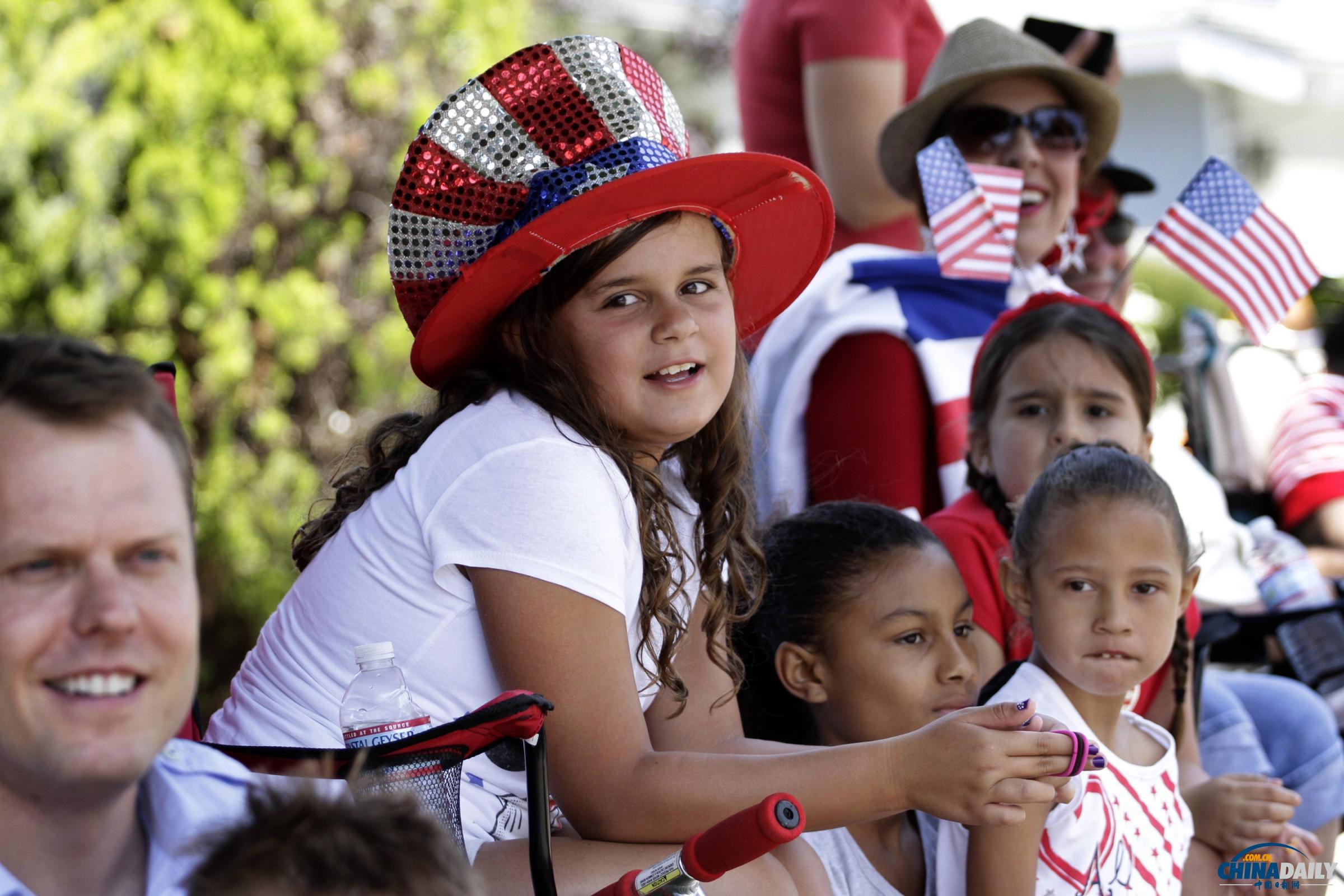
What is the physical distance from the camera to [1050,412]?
3219 millimetres

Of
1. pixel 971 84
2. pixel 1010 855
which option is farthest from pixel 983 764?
pixel 971 84

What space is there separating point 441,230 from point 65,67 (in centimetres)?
312

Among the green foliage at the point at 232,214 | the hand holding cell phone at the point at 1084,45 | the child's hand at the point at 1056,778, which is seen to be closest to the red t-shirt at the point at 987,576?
the child's hand at the point at 1056,778

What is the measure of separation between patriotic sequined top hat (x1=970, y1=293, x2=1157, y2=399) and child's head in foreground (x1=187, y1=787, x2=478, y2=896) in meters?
2.38

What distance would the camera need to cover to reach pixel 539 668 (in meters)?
2.01

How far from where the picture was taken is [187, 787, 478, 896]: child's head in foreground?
3.85ft

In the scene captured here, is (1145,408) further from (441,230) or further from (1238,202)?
(441,230)

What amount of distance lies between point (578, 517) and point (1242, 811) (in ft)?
5.07

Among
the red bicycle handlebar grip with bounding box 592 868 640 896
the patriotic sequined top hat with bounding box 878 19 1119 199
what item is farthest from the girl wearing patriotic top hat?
the patriotic sequined top hat with bounding box 878 19 1119 199

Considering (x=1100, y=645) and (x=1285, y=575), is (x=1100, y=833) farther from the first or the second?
(x=1285, y=575)

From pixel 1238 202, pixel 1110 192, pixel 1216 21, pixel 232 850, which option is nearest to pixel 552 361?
pixel 232 850

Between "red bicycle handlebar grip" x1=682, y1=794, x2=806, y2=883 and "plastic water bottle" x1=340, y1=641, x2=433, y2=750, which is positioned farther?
"plastic water bottle" x1=340, y1=641, x2=433, y2=750

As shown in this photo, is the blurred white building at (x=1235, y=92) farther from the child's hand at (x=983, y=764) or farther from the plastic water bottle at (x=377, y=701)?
the plastic water bottle at (x=377, y=701)

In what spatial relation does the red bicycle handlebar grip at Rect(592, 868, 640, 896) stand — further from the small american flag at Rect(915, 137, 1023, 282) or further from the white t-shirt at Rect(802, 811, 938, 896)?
the small american flag at Rect(915, 137, 1023, 282)
